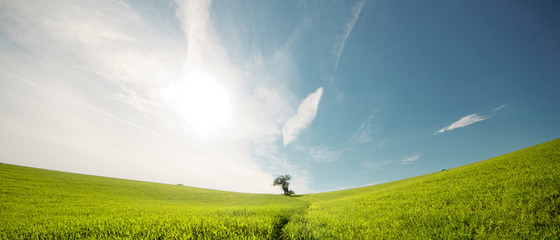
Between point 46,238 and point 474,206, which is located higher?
point 46,238

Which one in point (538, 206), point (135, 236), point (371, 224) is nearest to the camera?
point (135, 236)

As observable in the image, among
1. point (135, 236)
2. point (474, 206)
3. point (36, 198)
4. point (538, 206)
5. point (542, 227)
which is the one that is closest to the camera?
point (542, 227)

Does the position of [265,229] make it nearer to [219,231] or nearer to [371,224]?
[219,231]

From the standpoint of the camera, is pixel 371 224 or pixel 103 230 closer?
pixel 103 230

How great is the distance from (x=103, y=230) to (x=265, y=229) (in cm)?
629

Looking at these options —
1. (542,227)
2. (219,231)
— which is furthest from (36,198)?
(542,227)

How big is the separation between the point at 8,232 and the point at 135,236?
6.36 metres

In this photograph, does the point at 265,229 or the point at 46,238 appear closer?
the point at 46,238

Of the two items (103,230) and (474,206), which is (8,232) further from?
(474,206)

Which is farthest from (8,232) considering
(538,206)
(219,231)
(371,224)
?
(538,206)

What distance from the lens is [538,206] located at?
680 centimetres

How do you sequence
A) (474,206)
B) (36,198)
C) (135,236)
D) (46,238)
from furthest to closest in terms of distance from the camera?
1. (36,198)
2. (474,206)
3. (46,238)
4. (135,236)

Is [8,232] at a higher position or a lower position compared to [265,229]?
higher

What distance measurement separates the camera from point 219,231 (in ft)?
21.1
